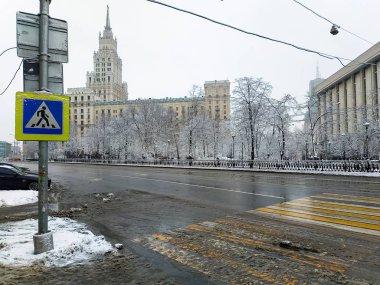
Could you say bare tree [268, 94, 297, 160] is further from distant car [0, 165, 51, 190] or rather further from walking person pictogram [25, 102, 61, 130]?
walking person pictogram [25, 102, 61, 130]

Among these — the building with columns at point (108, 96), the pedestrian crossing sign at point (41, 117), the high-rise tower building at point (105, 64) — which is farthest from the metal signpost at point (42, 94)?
the high-rise tower building at point (105, 64)

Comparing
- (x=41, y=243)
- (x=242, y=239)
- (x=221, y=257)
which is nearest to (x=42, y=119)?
(x=41, y=243)

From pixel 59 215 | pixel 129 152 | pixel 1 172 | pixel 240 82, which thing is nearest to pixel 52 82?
pixel 59 215

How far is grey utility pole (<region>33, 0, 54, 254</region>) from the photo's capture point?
5.28 m

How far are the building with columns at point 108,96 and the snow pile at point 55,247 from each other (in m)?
97.2

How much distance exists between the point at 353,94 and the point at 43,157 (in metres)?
89.9

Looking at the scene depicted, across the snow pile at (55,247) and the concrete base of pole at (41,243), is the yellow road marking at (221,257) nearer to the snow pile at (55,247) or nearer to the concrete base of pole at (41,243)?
the snow pile at (55,247)

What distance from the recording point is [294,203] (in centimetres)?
1013

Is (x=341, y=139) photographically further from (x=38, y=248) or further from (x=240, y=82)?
(x=38, y=248)

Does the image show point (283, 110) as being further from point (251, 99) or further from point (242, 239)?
point (242, 239)

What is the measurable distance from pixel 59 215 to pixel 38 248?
441 cm

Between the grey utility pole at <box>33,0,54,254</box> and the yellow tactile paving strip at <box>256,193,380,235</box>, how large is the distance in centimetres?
594

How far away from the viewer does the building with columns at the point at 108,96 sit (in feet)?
447

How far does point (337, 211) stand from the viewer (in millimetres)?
8586
